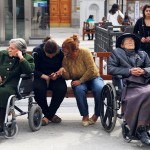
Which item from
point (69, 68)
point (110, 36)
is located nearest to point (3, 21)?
point (110, 36)

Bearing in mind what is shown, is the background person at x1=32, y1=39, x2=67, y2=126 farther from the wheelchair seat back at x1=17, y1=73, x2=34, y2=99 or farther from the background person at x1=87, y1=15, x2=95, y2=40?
the background person at x1=87, y1=15, x2=95, y2=40

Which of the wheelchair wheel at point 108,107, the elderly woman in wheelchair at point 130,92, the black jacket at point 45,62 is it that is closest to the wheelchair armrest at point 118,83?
the elderly woman in wheelchair at point 130,92

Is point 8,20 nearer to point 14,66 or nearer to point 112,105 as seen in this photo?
point 14,66

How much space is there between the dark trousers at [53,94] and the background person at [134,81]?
806mm

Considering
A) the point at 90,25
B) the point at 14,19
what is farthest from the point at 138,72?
the point at 90,25

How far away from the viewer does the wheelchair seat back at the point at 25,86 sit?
21.1ft

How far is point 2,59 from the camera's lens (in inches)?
262

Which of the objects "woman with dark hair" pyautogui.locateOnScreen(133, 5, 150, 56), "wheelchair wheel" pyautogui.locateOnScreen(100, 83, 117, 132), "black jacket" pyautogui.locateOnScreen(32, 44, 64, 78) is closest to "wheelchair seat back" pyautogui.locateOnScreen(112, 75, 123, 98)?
"wheelchair wheel" pyautogui.locateOnScreen(100, 83, 117, 132)

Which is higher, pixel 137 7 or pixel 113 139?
pixel 137 7

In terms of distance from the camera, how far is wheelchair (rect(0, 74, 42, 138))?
6.15 metres

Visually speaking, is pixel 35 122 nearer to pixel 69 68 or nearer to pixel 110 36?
pixel 69 68

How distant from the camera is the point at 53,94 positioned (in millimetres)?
6965

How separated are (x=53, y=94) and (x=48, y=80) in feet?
0.64

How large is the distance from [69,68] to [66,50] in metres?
0.28
